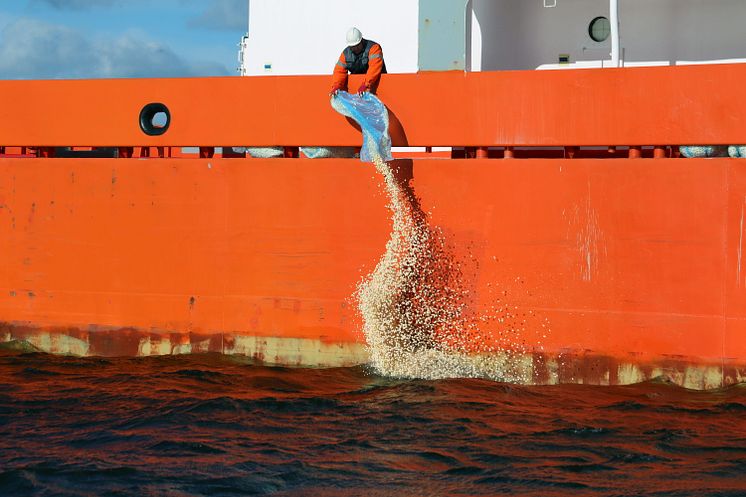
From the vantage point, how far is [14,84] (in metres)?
6.86

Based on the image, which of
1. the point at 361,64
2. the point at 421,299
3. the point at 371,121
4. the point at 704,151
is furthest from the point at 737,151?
the point at 361,64

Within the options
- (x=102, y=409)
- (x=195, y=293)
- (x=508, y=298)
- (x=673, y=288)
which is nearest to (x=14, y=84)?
(x=195, y=293)

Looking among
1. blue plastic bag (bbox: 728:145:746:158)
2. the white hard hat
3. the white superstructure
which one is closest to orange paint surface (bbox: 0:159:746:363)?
blue plastic bag (bbox: 728:145:746:158)

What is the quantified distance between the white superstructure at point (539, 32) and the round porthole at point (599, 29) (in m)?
0.03

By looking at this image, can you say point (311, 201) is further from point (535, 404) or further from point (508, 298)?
point (535, 404)

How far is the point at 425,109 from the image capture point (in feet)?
20.0

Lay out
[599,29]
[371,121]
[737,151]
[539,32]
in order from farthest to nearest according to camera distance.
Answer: [539,32] → [599,29] → [371,121] → [737,151]

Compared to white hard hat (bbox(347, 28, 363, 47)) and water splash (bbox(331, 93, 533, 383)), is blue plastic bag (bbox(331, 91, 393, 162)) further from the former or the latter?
white hard hat (bbox(347, 28, 363, 47))

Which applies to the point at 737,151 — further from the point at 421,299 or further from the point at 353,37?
the point at 353,37

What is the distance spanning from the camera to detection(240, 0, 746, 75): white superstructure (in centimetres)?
796

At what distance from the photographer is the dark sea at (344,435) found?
434 cm

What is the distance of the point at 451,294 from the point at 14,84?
12.0 feet

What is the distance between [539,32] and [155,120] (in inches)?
142

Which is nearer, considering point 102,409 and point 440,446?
point 440,446
